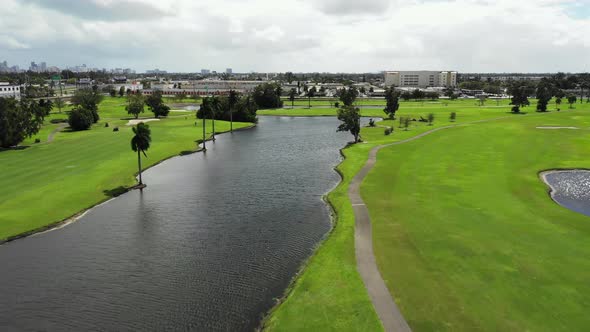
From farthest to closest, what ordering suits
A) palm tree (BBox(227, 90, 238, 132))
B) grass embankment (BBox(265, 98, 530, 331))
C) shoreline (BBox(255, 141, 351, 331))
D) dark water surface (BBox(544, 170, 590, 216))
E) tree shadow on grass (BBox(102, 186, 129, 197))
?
palm tree (BBox(227, 90, 238, 132))
tree shadow on grass (BBox(102, 186, 129, 197))
dark water surface (BBox(544, 170, 590, 216))
shoreline (BBox(255, 141, 351, 331))
grass embankment (BBox(265, 98, 530, 331))

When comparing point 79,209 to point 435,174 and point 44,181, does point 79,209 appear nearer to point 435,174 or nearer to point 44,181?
point 44,181

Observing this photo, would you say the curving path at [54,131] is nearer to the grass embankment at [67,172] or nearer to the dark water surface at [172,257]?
the grass embankment at [67,172]

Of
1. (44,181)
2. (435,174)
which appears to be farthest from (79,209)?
(435,174)

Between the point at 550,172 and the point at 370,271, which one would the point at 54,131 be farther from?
the point at 550,172

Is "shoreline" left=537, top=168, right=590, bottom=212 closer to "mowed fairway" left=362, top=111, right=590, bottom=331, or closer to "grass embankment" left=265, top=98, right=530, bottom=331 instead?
"mowed fairway" left=362, top=111, right=590, bottom=331

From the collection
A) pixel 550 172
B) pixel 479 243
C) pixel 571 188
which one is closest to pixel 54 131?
pixel 479 243

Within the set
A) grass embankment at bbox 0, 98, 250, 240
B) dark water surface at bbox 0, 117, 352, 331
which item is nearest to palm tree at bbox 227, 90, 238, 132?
grass embankment at bbox 0, 98, 250, 240

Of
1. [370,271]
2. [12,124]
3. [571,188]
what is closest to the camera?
[370,271]

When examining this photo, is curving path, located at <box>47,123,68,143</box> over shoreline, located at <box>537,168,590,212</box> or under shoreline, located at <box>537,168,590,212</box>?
over
